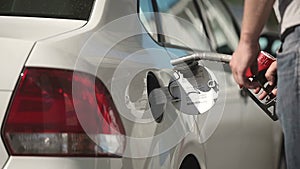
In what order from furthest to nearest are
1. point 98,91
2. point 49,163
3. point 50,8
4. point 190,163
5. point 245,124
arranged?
1. point 245,124
2. point 190,163
3. point 50,8
4. point 98,91
5. point 49,163

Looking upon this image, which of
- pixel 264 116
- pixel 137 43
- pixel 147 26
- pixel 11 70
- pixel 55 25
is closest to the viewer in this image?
pixel 11 70

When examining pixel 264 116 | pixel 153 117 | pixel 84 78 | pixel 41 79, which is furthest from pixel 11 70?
pixel 264 116

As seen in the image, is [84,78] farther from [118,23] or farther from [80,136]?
[118,23]

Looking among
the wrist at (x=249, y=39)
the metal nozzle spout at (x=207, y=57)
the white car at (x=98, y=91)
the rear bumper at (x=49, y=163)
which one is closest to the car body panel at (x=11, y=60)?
the white car at (x=98, y=91)

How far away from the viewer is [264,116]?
431 centimetres

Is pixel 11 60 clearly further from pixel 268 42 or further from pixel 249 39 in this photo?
A: pixel 268 42

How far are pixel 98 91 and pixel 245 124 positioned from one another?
177cm

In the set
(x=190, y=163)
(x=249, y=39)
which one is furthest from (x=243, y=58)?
(x=190, y=163)

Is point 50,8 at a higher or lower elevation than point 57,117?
higher

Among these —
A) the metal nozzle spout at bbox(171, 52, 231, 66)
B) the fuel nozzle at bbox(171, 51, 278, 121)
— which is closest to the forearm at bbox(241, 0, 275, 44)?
the fuel nozzle at bbox(171, 51, 278, 121)

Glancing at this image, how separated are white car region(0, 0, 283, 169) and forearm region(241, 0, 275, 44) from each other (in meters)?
0.63

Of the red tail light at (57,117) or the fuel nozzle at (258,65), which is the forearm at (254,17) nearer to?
the fuel nozzle at (258,65)

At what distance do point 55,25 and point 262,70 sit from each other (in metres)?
0.85

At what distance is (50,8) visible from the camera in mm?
2924
